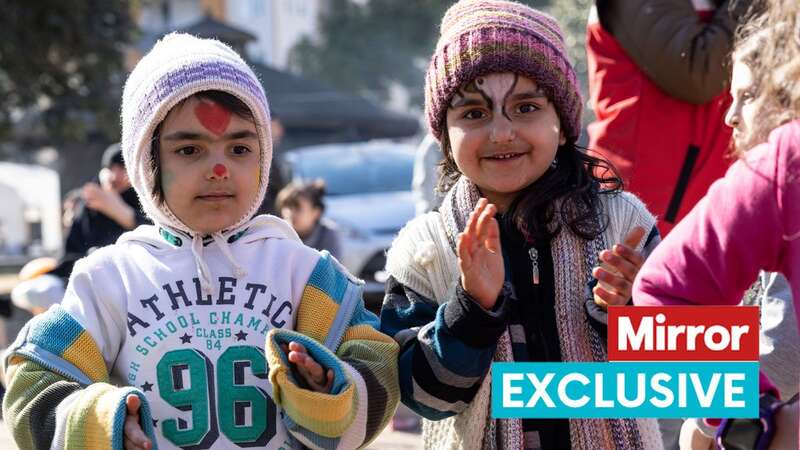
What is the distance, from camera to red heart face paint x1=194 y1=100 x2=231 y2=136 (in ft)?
9.20

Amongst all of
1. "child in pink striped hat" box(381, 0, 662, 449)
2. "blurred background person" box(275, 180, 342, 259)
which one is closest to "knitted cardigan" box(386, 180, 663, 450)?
"child in pink striped hat" box(381, 0, 662, 449)

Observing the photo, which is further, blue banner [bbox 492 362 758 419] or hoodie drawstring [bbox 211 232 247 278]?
hoodie drawstring [bbox 211 232 247 278]

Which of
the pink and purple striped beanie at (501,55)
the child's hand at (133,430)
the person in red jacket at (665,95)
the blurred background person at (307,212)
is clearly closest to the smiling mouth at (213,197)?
the child's hand at (133,430)

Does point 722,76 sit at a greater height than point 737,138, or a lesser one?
greater

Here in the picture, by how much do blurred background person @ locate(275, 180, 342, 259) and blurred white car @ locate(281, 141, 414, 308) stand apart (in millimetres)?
1915

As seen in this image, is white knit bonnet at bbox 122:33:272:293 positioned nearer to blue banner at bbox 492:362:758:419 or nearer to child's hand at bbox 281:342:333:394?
child's hand at bbox 281:342:333:394

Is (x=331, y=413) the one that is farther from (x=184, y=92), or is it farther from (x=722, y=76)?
(x=722, y=76)

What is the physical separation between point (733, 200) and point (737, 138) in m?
0.24

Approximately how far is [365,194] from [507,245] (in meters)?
8.72

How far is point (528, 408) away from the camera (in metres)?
2.67

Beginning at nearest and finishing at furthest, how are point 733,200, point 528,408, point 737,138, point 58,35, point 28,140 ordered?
point 733,200 → point 737,138 → point 528,408 → point 58,35 → point 28,140

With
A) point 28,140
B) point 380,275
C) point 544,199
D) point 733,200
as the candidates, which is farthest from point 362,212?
point 28,140

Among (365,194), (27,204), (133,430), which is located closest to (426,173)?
(133,430)

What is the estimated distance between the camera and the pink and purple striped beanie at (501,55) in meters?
2.98
